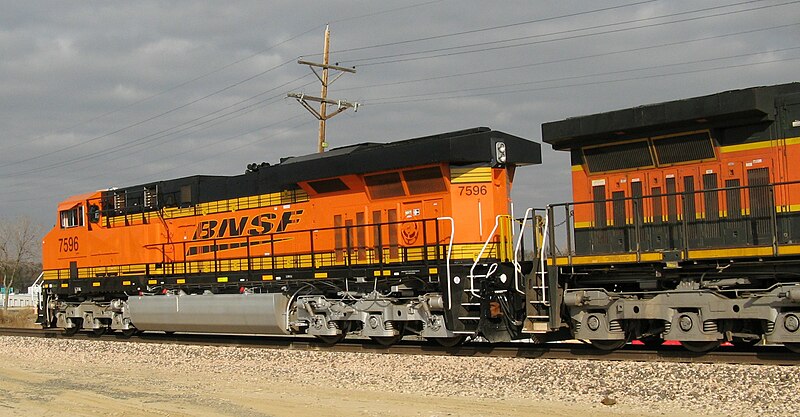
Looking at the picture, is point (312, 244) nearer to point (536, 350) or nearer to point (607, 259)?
point (536, 350)

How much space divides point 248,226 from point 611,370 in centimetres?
941

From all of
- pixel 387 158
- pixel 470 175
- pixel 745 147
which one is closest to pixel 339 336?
pixel 387 158

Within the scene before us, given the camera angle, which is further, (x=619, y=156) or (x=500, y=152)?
(x=500, y=152)

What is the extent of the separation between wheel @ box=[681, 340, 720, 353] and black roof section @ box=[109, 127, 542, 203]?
4446 millimetres

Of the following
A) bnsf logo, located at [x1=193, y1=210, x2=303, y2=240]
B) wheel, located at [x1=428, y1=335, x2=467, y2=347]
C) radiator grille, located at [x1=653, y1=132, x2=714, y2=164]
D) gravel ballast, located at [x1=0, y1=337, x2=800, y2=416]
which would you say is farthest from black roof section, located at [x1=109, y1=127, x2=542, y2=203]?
gravel ballast, located at [x1=0, y1=337, x2=800, y2=416]

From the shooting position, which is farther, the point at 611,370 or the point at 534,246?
the point at 534,246

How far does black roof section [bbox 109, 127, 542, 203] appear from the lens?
13883 millimetres

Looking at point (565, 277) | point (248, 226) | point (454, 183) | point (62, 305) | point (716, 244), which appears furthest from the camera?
point (62, 305)

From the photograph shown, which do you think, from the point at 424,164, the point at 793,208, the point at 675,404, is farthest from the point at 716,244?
the point at 424,164

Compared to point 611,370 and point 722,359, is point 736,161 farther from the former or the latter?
point 611,370

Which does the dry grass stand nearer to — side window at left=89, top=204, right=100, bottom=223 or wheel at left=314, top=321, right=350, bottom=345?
side window at left=89, top=204, right=100, bottom=223

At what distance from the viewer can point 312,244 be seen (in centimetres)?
1584

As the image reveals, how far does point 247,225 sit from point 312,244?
7.82 feet

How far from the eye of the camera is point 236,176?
59.2 feet
